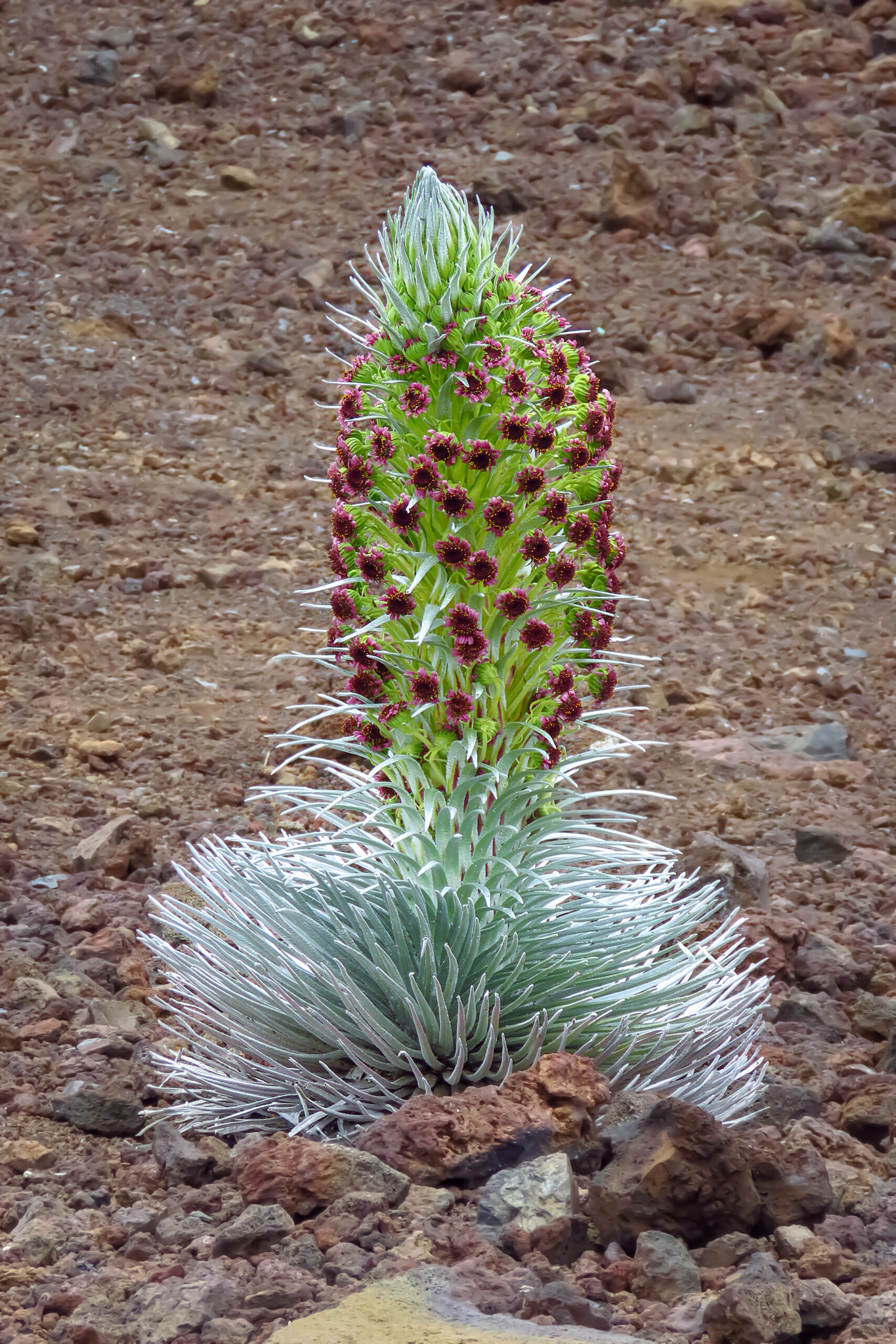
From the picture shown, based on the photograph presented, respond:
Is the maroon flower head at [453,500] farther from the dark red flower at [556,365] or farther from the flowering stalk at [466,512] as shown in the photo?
the dark red flower at [556,365]

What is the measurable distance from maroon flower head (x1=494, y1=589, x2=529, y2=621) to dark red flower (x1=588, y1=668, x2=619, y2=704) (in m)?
0.25

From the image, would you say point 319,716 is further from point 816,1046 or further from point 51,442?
point 51,442

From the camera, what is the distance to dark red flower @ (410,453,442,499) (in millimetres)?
2662

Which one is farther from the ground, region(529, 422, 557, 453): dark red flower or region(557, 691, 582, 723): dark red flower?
region(529, 422, 557, 453): dark red flower

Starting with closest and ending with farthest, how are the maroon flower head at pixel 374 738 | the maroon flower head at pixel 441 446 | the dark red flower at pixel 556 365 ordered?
the maroon flower head at pixel 441 446 < the dark red flower at pixel 556 365 < the maroon flower head at pixel 374 738

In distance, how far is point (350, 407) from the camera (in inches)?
110

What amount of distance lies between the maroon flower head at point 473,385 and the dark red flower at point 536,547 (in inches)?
10.2

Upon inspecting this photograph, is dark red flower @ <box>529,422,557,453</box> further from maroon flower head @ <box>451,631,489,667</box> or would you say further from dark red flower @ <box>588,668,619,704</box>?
dark red flower @ <box>588,668,619,704</box>

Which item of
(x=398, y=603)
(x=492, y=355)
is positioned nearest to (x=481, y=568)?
(x=398, y=603)

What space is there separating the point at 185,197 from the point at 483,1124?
7.21 meters

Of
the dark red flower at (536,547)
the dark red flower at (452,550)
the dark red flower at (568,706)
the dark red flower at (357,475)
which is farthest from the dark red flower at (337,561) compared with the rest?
the dark red flower at (568,706)

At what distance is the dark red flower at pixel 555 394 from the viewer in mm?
2730

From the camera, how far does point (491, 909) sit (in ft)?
9.02

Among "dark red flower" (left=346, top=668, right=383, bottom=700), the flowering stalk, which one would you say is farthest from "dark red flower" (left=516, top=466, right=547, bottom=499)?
"dark red flower" (left=346, top=668, right=383, bottom=700)
